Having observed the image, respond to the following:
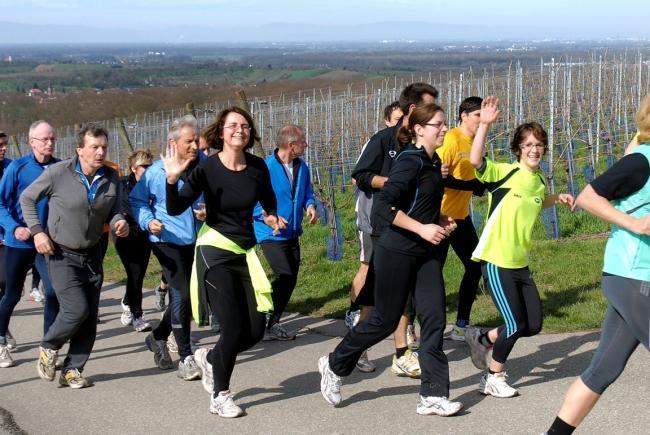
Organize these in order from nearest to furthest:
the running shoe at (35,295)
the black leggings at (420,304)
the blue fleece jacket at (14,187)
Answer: the black leggings at (420,304), the blue fleece jacket at (14,187), the running shoe at (35,295)

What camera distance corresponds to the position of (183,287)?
6941 mm

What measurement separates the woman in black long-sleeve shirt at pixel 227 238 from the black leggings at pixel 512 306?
4.36ft

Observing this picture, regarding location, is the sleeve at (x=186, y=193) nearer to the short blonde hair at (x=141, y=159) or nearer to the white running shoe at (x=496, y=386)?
the white running shoe at (x=496, y=386)

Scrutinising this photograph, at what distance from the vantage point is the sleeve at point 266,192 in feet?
20.1

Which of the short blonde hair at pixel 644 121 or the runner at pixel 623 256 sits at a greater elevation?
the short blonde hair at pixel 644 121

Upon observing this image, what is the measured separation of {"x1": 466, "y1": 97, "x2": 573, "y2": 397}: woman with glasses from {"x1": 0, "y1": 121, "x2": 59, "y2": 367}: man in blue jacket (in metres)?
3.10

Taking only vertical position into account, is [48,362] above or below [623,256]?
below

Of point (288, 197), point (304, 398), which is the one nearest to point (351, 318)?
point (288, 197)

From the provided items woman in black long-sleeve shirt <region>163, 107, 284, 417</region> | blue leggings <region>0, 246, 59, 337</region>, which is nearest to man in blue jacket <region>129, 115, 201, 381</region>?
woman in black long-sleeve shirt <region>163, 107, 284, 417</region>

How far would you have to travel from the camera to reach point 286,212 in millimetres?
7848

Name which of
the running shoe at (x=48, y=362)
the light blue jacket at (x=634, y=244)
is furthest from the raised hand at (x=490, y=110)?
the running shoe at (x=48, y=362)

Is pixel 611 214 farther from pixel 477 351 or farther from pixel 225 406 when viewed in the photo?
pixel 225 406

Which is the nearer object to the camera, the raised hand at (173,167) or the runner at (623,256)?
the runner at (623,256)

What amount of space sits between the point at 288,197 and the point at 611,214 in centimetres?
389
